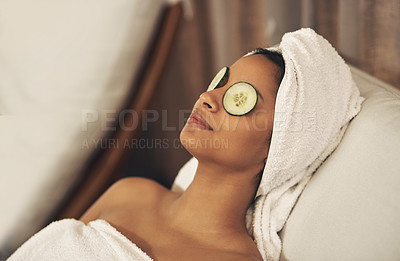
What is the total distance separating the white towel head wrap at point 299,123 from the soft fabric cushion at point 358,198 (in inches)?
1.1

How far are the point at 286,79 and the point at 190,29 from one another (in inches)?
44.7

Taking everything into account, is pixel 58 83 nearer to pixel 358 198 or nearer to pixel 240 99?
pixel 240 99

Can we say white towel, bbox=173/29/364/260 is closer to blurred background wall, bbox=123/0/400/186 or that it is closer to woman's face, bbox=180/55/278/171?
woman's face, bbox=180/55/278/171

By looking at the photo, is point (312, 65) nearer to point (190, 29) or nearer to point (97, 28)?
point (97, 28)

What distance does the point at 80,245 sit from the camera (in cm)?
88

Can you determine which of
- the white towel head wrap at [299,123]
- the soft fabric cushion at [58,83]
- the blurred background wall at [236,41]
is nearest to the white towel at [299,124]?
the white towel head wrap at [299,123]

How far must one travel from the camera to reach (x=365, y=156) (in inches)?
32.7

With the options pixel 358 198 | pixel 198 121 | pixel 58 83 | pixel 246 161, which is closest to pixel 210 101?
pixel 198 121

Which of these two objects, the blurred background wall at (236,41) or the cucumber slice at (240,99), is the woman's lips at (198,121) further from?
the blurred background wall at (236,41)

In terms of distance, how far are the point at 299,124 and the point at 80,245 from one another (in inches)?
22.3

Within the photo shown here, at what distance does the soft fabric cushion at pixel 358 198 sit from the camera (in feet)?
2.50

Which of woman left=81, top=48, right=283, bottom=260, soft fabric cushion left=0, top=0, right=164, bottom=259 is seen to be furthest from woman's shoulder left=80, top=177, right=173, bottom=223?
soft fabric cushion left=0, top=0, right=164, bottom=259

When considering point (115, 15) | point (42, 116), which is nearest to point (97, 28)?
point (115, 15)

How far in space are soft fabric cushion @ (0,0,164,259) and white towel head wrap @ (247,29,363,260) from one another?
623mm
